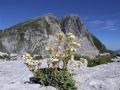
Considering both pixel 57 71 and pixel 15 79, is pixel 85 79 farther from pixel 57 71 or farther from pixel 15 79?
pixel 15 79

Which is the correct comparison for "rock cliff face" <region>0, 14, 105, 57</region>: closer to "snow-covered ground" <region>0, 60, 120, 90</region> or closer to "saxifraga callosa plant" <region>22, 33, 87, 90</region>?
"snow-covered ground" <region>0, 60, 120, 90</region>

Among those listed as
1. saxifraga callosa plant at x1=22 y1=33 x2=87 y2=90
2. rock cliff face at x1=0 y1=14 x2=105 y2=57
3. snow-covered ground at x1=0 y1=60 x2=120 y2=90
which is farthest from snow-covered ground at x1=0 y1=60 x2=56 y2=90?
rock cliff face at x1=0 y1=14 x2=105 y2=57

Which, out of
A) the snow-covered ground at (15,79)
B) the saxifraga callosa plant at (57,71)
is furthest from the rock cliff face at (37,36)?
the saxifraga callosa plant at (57,71)

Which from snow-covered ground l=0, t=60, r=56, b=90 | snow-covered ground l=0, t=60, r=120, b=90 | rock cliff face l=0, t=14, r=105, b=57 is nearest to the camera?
snow-covered ground l=0, t=60, r=56, b=90

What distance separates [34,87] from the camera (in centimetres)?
1347

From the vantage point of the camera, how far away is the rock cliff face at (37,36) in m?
59.8

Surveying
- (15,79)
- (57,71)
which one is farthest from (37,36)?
(57,71)

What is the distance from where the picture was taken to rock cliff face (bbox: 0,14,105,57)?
196ft

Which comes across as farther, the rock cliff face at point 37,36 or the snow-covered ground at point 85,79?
the rock cliff face at point 37,36

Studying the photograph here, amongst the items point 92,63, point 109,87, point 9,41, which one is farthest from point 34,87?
point 9,41

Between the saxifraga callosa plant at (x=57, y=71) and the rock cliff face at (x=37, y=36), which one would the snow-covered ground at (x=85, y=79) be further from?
the rock cliff face at (x=37, y=36)

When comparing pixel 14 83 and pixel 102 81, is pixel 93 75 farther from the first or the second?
pixel 14 83

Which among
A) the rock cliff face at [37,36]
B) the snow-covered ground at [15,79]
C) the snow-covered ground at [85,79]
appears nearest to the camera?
the snow-covered ground at [15,79]

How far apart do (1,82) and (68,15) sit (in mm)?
61803
